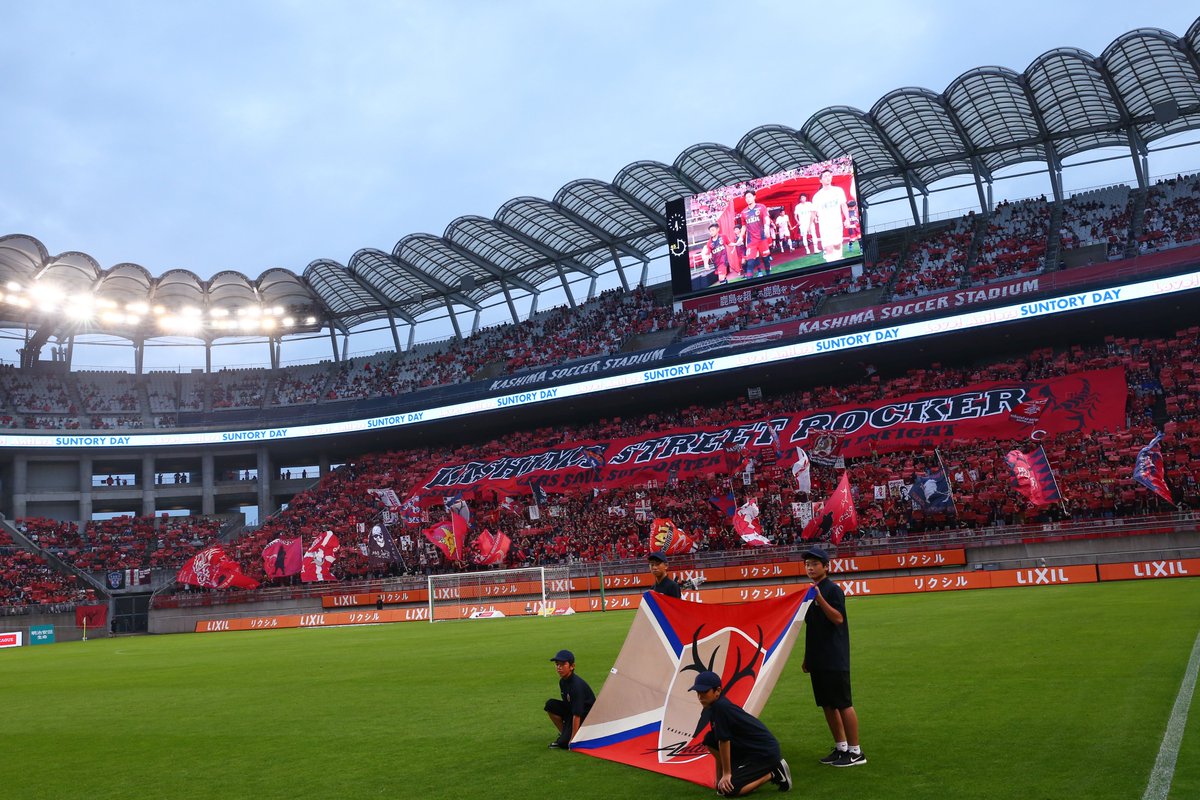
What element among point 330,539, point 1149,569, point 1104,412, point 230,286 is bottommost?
point 1149,569

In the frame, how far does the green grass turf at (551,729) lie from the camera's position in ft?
26.6

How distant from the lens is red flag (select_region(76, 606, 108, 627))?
51844mm

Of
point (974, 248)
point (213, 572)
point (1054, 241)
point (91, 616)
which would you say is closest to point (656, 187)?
point (974, 248)

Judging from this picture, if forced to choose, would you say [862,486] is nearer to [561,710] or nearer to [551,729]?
[551,729]

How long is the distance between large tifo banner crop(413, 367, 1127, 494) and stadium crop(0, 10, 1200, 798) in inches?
8.8

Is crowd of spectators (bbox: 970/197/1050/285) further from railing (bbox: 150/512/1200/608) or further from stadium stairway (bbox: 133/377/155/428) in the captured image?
stadium stairway (bbox: 133/377/155/428)

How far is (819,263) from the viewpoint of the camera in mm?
52000

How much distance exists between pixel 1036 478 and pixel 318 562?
32893mm

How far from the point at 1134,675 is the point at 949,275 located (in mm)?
44755

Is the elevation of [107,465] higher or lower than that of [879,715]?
higher

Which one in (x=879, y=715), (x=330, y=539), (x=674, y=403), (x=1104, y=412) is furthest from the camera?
(x=674, y=403)

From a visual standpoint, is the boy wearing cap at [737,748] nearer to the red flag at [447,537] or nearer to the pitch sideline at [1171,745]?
the pitch sideline at [1171,745]

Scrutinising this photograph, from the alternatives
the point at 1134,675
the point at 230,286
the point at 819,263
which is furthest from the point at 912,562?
the point at 230,286

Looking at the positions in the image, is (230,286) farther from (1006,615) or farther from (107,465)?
(1006,615)
